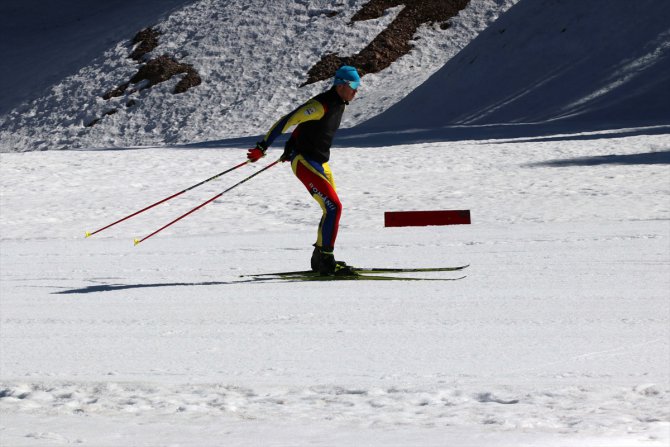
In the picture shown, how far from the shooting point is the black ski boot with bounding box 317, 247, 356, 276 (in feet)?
31.7

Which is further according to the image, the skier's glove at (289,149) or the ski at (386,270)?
the ski at (386,270)

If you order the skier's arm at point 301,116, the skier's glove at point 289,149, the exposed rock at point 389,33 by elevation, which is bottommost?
the skier's glove at point 289,149

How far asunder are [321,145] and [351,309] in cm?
180

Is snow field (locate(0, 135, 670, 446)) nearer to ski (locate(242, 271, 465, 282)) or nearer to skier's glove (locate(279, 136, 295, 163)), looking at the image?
ski (locate(242, 271, 465, 282))

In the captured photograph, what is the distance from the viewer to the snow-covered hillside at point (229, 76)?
140ft

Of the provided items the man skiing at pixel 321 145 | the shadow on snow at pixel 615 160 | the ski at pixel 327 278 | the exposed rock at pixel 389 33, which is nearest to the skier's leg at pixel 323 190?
the man skiing at pixel 321 145

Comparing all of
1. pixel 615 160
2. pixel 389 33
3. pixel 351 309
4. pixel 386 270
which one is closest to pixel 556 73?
pixel 389 33

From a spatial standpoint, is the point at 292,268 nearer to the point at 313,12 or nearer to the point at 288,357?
the point at 288,357

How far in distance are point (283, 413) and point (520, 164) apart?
14404 millimetres

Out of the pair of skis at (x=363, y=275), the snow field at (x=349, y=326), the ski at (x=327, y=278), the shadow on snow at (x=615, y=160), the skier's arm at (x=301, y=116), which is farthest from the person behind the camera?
the shadow on snow at (x=615, y=160)

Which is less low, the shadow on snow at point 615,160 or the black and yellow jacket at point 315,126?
the black and yellow jacket at point 315,126

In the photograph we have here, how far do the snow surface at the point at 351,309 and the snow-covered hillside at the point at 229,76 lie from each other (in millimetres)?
20628

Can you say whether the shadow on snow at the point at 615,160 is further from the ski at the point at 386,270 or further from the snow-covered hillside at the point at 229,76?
the snow-covered hillside at the point at 229,76

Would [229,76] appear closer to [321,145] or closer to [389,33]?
[389,33]
